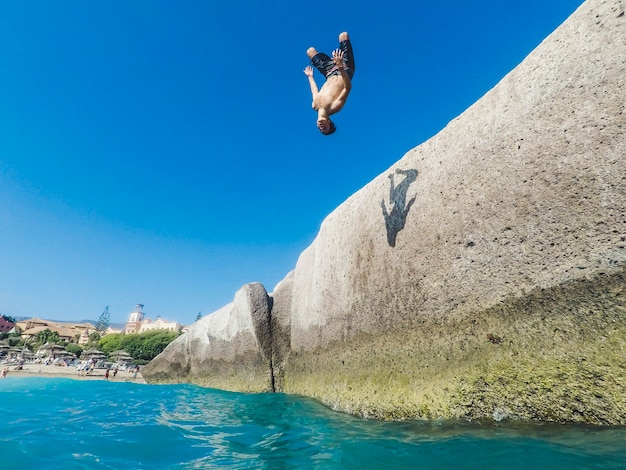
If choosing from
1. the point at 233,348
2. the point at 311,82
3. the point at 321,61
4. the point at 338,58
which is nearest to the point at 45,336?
the point at 233,348

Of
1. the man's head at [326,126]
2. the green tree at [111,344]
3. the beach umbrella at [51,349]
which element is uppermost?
the man's head at [326,126]

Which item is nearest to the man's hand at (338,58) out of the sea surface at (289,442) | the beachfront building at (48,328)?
the sea surface at (289,442)

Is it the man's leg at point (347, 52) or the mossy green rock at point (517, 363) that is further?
the man's leg at point (347, 52)

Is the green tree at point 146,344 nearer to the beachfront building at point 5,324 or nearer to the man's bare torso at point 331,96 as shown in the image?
the man's bare torso at point 331,96

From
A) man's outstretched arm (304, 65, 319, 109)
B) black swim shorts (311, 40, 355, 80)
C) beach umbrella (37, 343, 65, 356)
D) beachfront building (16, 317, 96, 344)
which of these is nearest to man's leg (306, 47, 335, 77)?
black swim shorts (311, 40, 355, 80)

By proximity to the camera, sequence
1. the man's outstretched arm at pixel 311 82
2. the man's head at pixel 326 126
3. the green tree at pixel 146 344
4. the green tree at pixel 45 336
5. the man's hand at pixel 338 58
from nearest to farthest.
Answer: the man's hand at pixel 338 58
the man's head at pixel 326 126
the man's outstretched arm at pixel 311 82
the green tree at pixel 146 344
the green tree at pixel 45 336

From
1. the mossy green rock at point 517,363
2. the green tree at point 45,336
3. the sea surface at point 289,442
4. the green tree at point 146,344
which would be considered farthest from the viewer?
the green tree at point 45,336

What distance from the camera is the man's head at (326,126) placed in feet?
18.8

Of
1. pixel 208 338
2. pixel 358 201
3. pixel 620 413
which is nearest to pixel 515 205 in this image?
pixel 620 413

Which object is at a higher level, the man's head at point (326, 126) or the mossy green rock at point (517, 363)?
the man's head at point (326, 126)

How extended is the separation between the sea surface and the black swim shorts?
5.33 m

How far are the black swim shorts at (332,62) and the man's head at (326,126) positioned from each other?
0.88 meters

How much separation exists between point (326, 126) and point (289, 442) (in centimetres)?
473

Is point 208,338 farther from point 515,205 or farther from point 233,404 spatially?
point 515,205
